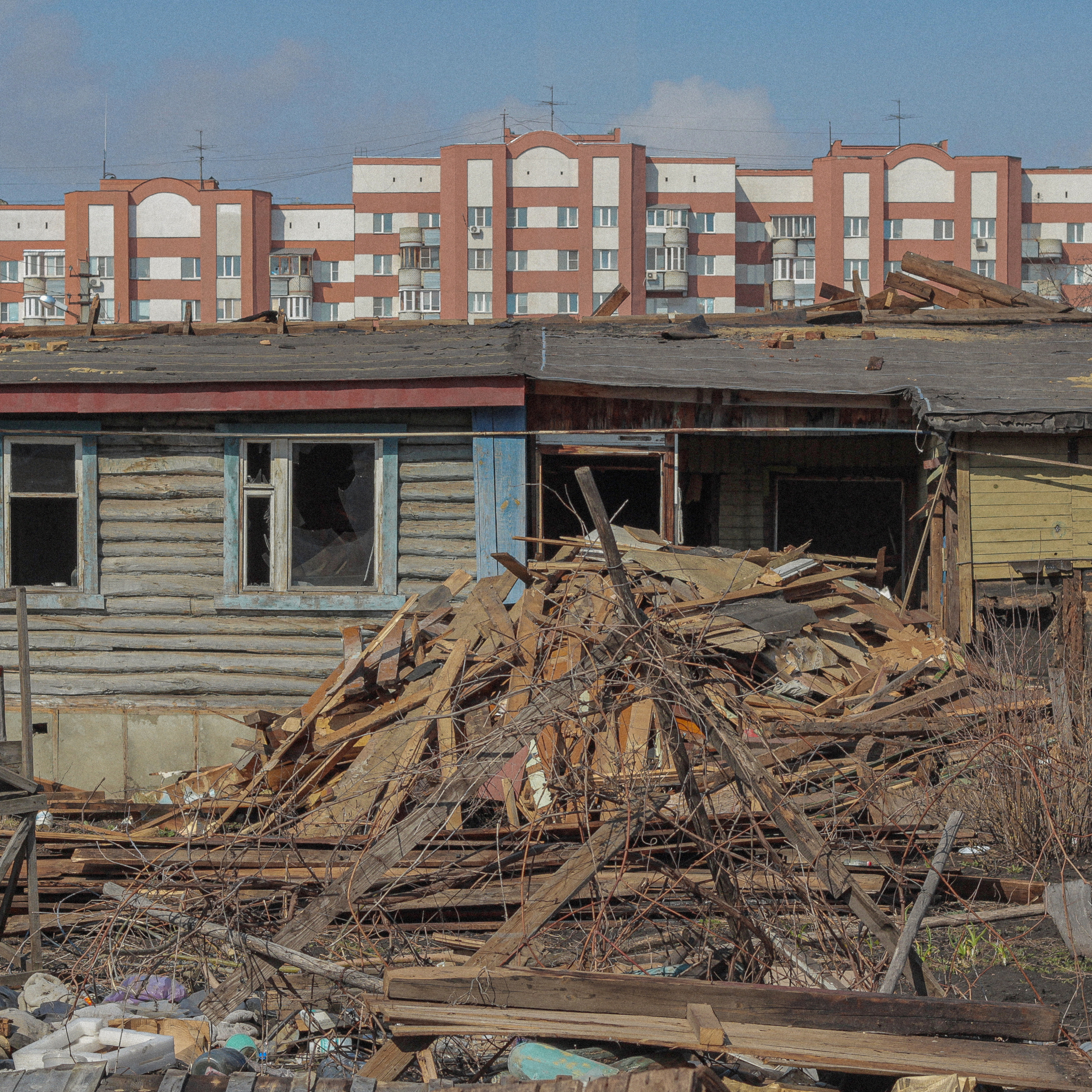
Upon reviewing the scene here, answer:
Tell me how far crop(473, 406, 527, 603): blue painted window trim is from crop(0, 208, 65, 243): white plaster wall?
237 ft

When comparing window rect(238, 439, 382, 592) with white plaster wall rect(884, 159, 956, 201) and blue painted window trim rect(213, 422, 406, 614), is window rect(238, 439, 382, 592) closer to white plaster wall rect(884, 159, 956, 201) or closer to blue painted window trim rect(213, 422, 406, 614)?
blue painted window trim rect(213, 422, 406, 614)

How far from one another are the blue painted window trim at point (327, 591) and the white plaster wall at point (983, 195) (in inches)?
2687

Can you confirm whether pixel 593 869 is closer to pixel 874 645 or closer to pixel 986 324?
pixel 874 645

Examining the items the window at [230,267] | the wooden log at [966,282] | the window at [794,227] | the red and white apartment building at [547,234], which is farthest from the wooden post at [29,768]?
the window at [794,227]

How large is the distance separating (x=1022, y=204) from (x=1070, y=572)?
229 ft

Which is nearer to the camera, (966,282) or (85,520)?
(85,520)

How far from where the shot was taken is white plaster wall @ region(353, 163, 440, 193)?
68875 millimetres

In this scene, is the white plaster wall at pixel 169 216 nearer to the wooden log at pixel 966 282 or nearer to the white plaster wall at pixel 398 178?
the white plaster wall at pixel 398 178

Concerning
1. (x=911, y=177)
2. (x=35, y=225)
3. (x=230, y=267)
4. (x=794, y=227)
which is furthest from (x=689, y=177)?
(x=35, y=225)

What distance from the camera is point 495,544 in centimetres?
1019

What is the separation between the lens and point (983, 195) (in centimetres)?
6969

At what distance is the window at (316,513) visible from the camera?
413 inches

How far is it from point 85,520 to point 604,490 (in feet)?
21.8

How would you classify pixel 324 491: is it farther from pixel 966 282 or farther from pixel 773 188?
pixel 773 188
